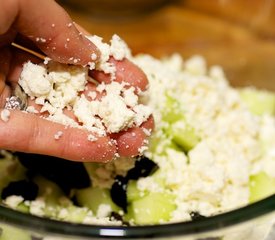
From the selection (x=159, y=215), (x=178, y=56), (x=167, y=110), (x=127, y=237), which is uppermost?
(x=178, y=56)

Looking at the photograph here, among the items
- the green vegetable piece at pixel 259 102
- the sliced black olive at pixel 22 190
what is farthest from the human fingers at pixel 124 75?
the green vegetable piece at pixel 259 102

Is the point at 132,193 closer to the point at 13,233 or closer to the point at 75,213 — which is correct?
the point at 75,213

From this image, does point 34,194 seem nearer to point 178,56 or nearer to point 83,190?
point 83,190

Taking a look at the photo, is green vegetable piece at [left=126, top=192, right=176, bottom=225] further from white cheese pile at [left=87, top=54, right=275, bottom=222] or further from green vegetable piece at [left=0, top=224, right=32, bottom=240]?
green vegetable piece at [left=0, top=224, right=32, bottom=240]

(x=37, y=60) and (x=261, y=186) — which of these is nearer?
(x=37, y=60)

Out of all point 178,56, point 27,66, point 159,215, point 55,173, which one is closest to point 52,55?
point 27,66

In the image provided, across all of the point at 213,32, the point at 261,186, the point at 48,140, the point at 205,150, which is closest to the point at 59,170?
the point at 48,140

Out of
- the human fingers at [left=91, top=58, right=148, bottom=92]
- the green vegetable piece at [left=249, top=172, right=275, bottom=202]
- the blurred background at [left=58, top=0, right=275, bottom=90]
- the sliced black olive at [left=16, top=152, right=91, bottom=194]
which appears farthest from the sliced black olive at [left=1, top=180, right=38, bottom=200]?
the blurred background at [left=58, top=0, right=275, bottom=90]
